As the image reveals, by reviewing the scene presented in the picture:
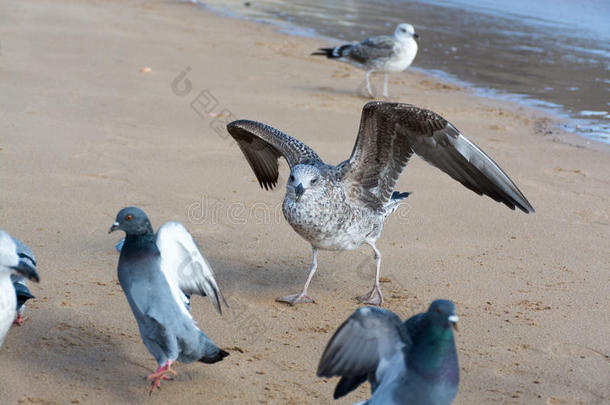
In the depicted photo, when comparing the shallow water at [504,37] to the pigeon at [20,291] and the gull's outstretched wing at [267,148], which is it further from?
the pigeon at [20,291]

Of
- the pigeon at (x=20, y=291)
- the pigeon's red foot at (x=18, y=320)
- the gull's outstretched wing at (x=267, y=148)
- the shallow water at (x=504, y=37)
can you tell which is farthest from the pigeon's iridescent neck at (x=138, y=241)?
the shallow water at (x=504, y=37)

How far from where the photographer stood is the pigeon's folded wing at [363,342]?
3096mm

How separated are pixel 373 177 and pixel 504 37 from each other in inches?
532

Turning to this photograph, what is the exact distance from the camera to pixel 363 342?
3139 millimetres

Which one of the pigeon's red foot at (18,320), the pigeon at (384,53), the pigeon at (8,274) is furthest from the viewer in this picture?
the pigeon at (384,53)

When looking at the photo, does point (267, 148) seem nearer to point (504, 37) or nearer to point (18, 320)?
point (18, 320)

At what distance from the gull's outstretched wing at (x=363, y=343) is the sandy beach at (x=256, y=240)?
0.66 m

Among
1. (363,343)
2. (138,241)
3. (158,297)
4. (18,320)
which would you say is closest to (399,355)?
(363,343)

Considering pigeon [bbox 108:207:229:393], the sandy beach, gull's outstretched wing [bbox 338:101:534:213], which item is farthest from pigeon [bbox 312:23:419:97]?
pigeon [bbox 108:207:229:393]

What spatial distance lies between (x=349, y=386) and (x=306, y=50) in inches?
466

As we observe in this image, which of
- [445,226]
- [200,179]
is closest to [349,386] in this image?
[445,226]

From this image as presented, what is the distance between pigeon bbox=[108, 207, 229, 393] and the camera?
12.1ft

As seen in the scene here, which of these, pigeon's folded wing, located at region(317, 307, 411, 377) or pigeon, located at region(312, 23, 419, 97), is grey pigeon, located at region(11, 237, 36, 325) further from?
pigeon, located at region(312, 23, 419, 97)

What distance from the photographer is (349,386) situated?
3.35 metres
